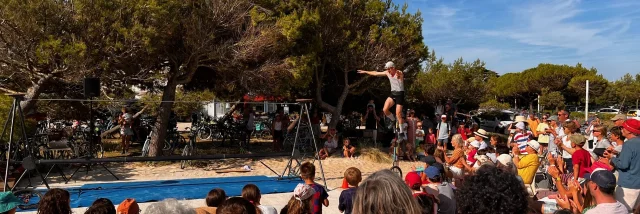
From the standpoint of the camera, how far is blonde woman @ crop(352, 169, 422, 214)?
1956 millimetres

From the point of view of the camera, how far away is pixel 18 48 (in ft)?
30.3

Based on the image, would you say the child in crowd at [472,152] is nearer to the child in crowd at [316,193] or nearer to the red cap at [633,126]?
the red cap at [633,126]

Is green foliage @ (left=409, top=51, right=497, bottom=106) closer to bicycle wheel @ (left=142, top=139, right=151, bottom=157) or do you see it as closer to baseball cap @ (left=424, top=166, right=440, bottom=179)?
bicycle wheel @ (left=142, top=139, right=151, bottom=157)

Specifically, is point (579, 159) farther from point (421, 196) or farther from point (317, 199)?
point (317, 199)

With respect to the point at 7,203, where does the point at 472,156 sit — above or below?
below

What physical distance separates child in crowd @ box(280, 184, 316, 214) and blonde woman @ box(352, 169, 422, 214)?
1979mm

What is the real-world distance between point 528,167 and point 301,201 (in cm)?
350

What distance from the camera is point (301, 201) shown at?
400cm

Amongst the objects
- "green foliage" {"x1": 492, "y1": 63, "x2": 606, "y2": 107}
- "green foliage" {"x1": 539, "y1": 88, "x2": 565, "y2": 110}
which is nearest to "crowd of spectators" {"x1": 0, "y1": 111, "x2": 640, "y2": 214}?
"green foliage" {"x1": 539, "y1": 88, "x2": 565, "y2": 110}

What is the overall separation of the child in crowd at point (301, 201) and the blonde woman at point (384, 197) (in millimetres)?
1979

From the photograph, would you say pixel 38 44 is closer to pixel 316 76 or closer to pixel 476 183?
pixel 316 76

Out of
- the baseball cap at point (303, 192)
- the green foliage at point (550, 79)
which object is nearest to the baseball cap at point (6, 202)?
the baseball cap at point (303, 192)

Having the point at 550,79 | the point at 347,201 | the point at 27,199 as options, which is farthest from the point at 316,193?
the point at 550,79

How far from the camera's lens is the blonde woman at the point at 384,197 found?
6.42 ft
